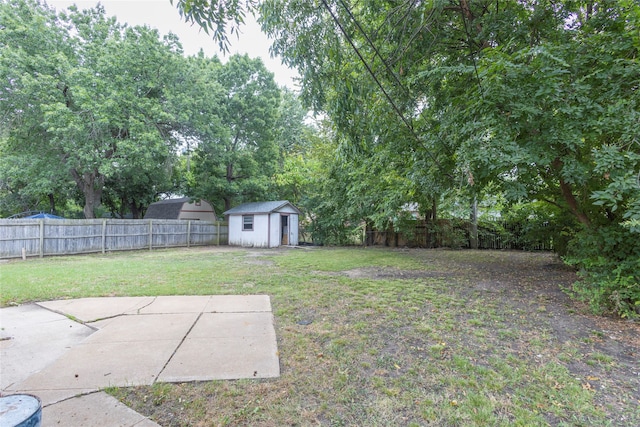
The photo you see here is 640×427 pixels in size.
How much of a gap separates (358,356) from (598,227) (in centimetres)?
411

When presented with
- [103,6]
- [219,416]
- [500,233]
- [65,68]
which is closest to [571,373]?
[219,416]

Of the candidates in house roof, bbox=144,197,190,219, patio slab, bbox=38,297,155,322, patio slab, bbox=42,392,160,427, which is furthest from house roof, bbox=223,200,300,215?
patio slab, bbox=42,392,160,427

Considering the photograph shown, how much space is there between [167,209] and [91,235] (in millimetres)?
7794

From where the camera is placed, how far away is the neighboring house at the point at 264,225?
48.3 feet

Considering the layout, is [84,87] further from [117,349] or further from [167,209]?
[117,349]

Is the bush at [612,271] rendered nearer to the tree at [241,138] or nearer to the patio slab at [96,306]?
the patio slab at [96,306]

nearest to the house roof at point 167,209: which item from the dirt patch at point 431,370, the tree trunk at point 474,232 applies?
the tree trunk at point 474,232

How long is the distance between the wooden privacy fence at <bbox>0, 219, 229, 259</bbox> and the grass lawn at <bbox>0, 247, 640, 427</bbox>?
5195mm

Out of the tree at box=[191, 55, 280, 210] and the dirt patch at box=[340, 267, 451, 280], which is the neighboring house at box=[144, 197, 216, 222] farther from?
the dirt patch at box=[340, 267, 451, 280]

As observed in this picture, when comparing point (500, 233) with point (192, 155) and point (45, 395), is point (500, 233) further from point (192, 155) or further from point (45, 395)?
point (192, 155)

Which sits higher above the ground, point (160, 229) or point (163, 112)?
point (163, 112)

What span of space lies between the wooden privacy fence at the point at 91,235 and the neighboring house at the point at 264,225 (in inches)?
63.6

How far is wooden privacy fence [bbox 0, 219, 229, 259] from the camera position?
9273mm

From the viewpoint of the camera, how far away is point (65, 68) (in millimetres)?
11805
